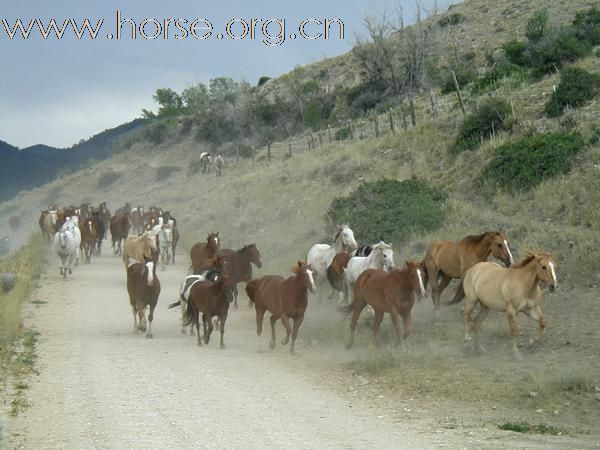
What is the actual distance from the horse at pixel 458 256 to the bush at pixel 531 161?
22.2 ft

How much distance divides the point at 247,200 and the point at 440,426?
2921 centimetres

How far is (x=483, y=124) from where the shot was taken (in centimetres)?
2961

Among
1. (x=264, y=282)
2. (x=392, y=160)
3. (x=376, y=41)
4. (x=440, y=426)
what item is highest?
(x=376, y=41)

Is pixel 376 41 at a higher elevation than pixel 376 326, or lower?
higher

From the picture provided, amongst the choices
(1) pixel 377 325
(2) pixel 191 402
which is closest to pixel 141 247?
(1) pixel 377 325

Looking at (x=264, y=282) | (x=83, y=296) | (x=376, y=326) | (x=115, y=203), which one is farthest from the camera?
(x=115, y=203)

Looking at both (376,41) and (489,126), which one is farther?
(376,41)

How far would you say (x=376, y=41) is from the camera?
52.2 metres

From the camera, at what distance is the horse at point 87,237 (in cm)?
3119

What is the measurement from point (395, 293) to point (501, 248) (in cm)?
232

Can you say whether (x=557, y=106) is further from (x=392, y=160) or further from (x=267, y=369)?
(x=267, y=369)

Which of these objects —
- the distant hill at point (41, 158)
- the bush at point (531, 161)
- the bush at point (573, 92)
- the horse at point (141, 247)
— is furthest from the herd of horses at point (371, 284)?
the distant hill at point (41, 158)

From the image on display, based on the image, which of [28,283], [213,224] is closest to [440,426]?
[28,283]

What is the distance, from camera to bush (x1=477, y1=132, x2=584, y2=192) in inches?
933
